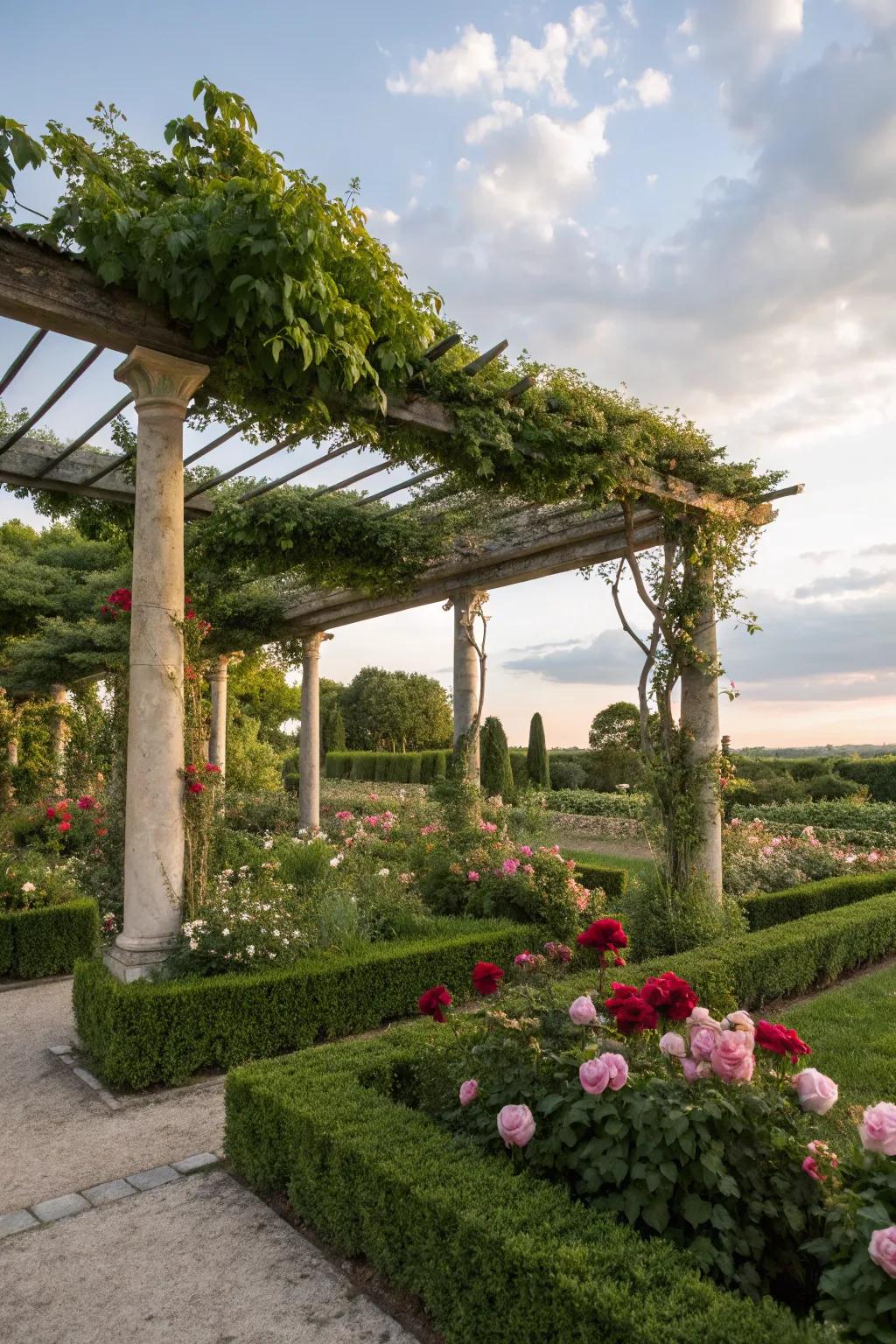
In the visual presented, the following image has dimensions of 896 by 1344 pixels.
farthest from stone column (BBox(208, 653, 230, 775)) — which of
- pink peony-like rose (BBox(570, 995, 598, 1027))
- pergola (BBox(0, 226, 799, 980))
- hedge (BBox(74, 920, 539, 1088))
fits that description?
pink peony-like rose (BBox(570, 995, 598, 1027))

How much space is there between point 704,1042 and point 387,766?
80.9 feet

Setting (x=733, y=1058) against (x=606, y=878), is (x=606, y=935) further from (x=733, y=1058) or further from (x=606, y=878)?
(x=606, y=878)

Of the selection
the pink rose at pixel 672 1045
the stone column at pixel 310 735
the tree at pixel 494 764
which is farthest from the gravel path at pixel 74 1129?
the stone column at pixel 310 735

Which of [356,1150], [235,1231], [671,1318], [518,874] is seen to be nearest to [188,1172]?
[235,1231]

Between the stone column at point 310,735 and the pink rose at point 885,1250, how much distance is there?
1278 centimetres

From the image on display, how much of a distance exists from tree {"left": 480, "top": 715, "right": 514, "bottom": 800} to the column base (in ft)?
27.0

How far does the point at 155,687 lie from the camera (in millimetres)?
5375

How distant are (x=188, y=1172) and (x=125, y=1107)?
0.99 m

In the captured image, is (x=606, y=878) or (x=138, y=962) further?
(x=606, y=878)

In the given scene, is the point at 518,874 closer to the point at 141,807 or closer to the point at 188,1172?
the point at 141,807

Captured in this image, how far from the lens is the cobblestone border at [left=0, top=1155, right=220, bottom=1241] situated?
3508 millimetres

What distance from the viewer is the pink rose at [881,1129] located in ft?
7.41

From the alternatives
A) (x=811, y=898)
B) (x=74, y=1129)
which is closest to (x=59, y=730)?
(x=74, y=1129)

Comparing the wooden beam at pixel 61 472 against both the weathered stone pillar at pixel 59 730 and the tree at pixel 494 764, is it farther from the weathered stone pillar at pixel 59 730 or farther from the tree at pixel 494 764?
the weathered stone pillar at pixel 59 730
